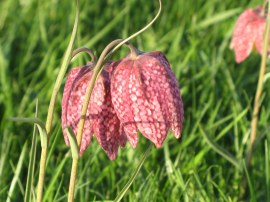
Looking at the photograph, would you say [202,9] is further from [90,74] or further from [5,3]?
[90,74]

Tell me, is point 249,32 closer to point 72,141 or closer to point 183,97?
point 183,97

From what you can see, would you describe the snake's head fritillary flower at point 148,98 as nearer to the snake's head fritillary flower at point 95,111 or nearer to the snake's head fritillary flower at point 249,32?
the snake's head fritillary flower at point 95,111

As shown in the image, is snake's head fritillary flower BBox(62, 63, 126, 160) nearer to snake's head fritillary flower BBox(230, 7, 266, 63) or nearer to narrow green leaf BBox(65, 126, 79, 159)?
narrow green leaf BBox(65, 126, 79, 159)

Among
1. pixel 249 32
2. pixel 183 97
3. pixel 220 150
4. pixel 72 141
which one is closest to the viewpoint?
pixel 72 141

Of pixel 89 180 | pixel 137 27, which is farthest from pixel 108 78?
pixel 137 27

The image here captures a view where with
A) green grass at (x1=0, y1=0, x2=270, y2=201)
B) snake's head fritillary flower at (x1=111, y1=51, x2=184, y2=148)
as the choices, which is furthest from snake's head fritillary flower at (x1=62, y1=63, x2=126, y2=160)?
green grass at (x1=0, y1=0, x2=270, y2=201)

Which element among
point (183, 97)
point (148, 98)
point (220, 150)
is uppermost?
point (148, 98)

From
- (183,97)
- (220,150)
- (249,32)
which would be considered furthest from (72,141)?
(183,97)

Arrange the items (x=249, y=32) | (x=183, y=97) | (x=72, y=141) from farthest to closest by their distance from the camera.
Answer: (x=183, y=97) < (x=249, y=32) < (x=72, y=141)
